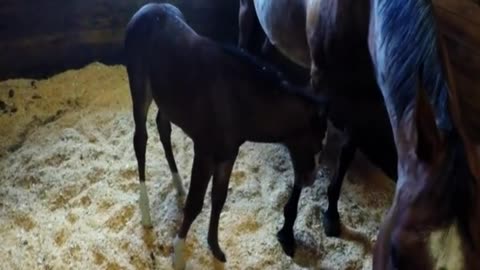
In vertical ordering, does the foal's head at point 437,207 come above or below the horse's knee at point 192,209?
above

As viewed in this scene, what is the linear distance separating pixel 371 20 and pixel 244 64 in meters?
0.33

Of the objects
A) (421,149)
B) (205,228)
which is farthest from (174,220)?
(421,149)

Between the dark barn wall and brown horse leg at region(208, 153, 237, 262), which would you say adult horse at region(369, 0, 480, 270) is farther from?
the dark barn wall

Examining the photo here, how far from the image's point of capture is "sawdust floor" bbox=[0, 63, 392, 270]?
2.09 m

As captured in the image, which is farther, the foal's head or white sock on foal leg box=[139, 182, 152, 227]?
white sock on foal leg box=[139, 182, 152, 227]

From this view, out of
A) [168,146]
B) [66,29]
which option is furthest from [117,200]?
[66,29]

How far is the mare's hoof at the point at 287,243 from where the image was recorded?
2124mm

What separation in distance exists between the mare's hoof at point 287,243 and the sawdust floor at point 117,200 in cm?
2

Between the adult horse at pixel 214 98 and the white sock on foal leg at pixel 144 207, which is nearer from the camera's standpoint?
the adult horse at pixel 214 98

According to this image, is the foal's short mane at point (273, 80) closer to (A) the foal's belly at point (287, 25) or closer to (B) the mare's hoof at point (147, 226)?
(A) the foal's belly at point (287, 25)

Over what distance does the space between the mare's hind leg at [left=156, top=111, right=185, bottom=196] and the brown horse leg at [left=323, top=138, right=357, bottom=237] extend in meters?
0.46

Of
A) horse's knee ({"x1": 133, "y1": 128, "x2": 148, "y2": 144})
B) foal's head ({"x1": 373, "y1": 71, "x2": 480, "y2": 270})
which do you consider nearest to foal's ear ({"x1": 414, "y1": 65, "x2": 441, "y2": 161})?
foal's head ({"x1": 373, "y1": 71, "x2": 480, "y2": 270})

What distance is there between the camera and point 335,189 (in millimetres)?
2217

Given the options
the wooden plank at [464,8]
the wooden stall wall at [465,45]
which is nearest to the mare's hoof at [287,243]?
the wooden stall wall at [465,45]
